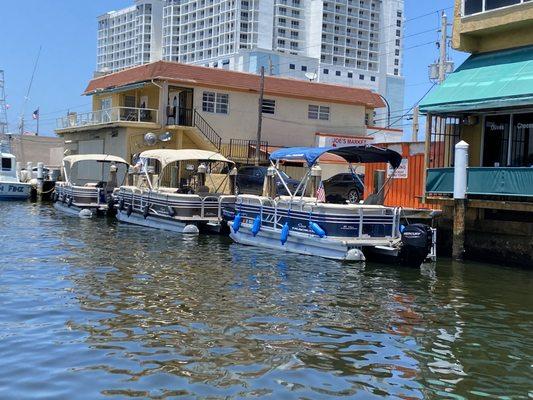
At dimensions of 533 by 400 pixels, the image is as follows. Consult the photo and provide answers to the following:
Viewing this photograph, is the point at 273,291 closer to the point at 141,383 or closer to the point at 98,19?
the point at 141,383

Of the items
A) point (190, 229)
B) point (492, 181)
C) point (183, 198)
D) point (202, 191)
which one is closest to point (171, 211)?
point (183, 198)

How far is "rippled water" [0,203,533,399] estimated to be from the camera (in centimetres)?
726

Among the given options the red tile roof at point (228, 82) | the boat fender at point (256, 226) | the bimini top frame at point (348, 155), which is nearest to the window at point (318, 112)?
the red tile roof at point (228, 82)

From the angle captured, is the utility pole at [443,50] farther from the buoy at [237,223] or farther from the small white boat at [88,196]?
the small white boat at [88,196]

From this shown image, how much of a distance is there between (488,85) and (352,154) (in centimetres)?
417

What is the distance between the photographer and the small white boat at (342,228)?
16328 mm

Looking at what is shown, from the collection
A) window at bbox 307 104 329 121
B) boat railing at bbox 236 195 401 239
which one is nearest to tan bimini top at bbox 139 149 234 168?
boat railing at bbox 236 195 401 239

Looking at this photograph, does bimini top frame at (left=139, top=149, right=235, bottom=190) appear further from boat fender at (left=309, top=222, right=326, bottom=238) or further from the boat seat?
boat fender at (left=309, top=222, right=326, bottom=238)

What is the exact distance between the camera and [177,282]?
43.4 feet

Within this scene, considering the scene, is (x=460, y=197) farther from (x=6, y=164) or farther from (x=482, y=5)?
(x=6, y=164)

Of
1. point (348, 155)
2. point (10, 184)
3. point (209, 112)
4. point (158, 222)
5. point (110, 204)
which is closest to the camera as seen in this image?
point (348, 155)

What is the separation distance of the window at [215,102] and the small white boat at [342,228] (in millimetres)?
20697

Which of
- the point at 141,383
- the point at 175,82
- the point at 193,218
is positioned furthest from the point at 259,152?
the point at 141,383

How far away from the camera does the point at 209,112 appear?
39375 mm
